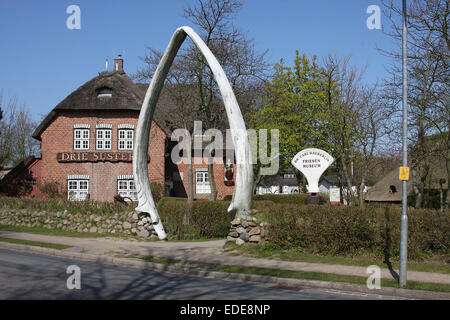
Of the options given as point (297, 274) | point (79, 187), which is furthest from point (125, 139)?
point (297, 274)

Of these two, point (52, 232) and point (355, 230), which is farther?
point (52, 232)

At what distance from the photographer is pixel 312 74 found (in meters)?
34.9

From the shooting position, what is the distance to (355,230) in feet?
44.4

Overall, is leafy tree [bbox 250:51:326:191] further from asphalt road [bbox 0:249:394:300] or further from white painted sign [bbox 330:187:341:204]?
asphalt road [bbox 0:249:394:300]

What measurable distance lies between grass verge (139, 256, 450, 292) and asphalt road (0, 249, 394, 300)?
2.30ft

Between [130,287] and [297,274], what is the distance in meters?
4.10

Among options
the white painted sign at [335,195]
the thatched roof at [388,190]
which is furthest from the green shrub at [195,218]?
the thatched roof at [388,190]

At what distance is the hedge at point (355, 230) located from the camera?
12625 mm

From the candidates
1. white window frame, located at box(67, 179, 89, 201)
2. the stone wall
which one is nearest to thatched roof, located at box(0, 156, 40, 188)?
white window frame, located at box(67, 179, 89, 201)

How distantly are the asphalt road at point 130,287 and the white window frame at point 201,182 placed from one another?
26930 millimetres

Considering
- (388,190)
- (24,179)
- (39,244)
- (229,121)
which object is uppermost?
(229,121)

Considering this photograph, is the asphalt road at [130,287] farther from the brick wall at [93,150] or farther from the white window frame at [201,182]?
the white window frame at [201,182]

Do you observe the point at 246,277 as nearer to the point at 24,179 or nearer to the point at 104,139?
the point at 104,139
